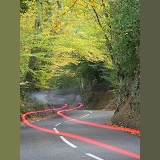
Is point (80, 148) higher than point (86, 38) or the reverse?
the reverse

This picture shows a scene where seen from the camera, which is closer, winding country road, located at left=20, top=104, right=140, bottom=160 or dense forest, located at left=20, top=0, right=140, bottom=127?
winding country road, located at left=20, top=104, right=140, bottom=160

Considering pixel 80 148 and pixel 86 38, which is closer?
pixel 80 148

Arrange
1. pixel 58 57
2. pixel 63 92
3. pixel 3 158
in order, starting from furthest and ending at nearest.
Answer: pixel 63 92 → pixel 58 57 → pixel 3 158

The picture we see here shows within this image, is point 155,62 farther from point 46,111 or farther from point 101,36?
point 46,111

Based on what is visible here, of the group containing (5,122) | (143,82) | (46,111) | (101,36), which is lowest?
(46,111)

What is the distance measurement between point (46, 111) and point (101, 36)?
13.2 m

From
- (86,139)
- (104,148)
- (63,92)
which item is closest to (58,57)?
(86,139)

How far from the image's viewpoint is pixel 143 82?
4422mm

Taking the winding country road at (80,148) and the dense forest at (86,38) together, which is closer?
the winding country road at (80,148)

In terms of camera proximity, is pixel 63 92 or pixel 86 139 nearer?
pixel 86 139

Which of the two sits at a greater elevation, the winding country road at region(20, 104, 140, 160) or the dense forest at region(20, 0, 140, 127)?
the dense forest at region(20, 0, 140, 127)

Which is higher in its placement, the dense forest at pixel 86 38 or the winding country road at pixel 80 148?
the dense forest at pixel 86 38

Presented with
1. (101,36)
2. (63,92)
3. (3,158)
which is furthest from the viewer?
(63,92)

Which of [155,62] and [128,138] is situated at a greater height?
[155,62]
